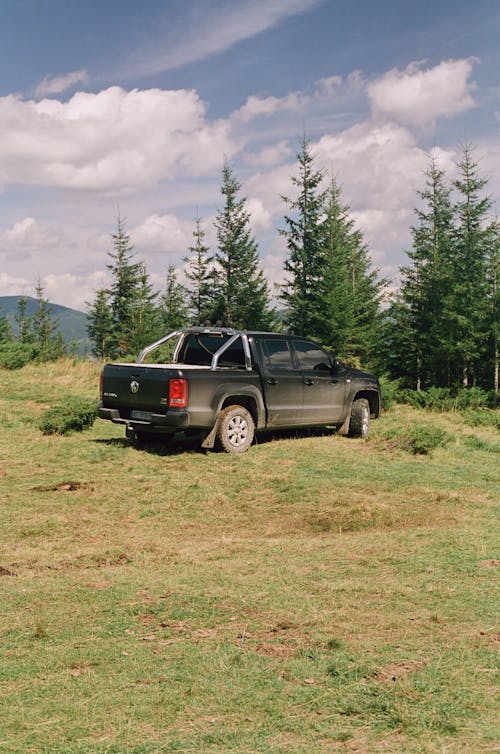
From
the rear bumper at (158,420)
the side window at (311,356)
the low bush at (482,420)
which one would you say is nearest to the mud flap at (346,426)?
the side window at (311,356)

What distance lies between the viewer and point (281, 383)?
12531mm

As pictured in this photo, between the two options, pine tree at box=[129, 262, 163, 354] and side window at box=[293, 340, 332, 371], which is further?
pine tree at box=[129, 262, 163, 354]

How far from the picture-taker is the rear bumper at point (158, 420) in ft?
36.1

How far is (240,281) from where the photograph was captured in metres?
50.5

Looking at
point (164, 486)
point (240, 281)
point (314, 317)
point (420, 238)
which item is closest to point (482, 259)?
point (420, 238)

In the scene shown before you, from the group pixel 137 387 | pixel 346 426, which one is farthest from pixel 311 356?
pixel 137 387

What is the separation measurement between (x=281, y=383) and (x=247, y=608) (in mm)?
7597

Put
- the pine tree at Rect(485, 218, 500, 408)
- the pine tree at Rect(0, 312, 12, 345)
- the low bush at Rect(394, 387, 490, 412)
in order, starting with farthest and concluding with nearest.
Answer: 1. the pine tree at Rect(485, 218, 500, 408)
2. the low bush at Rect(394, 387, 490, 412)
3. the pine tree at Rect(0, 312, 12, 345)

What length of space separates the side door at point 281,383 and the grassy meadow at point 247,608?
1.59 metres

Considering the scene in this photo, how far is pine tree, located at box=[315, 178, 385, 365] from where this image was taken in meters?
39.3

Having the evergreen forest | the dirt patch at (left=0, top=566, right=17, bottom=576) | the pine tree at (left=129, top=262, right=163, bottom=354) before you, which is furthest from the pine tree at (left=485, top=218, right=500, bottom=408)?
the dirt patch at (left=0, top=566, right=17, bottom=576)

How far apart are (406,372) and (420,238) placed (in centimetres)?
976

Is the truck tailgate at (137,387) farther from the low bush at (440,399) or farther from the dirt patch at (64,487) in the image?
the low bush at (440,399)

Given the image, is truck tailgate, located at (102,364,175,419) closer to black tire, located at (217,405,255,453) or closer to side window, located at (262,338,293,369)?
black tire, located at (217,405,255,453)
